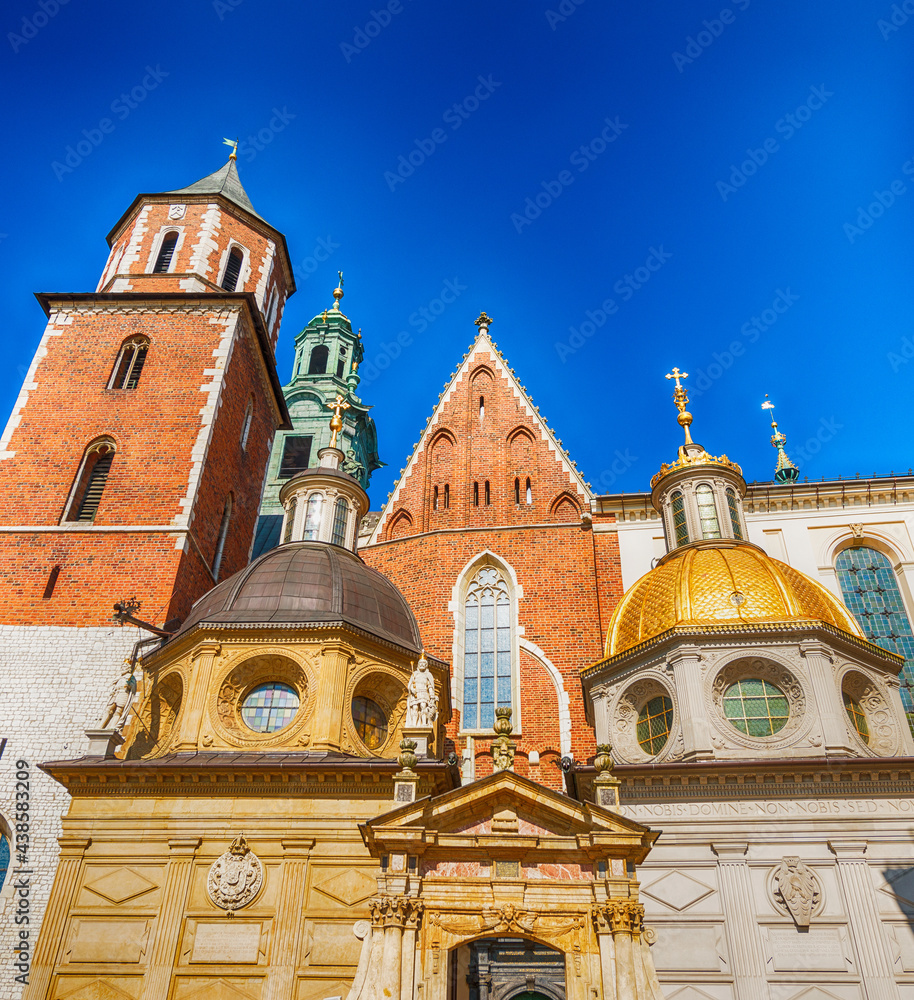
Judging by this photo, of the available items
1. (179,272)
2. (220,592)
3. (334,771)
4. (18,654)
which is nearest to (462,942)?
(334,771)

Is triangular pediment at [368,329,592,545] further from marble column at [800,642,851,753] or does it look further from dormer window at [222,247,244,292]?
marble column at [800,642,851,753]

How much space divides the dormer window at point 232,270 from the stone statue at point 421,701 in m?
16.0

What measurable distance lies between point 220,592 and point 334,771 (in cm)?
567

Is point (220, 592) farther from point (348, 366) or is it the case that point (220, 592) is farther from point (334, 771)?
point (348, 366)

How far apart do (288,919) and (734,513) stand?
13624 mm

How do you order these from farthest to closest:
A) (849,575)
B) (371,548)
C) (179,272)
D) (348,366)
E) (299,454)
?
1. (348,366)
2. (299,454)
3. (179,272)
4. (371,548)
5. (849,575)

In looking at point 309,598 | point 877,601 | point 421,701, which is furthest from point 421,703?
Answer: point 877,601

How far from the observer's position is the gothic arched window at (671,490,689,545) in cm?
2179

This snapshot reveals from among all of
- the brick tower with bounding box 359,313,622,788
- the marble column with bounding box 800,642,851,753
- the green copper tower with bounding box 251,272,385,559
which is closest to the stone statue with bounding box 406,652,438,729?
the brick tower with bounding box 359,313,622,788

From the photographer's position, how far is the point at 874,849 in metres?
14.4

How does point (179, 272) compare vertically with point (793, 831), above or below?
above

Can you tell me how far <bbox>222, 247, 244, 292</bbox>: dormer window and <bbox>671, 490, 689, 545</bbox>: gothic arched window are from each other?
587 inches

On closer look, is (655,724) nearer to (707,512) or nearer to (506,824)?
(506,824)

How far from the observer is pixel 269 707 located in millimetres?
17297
